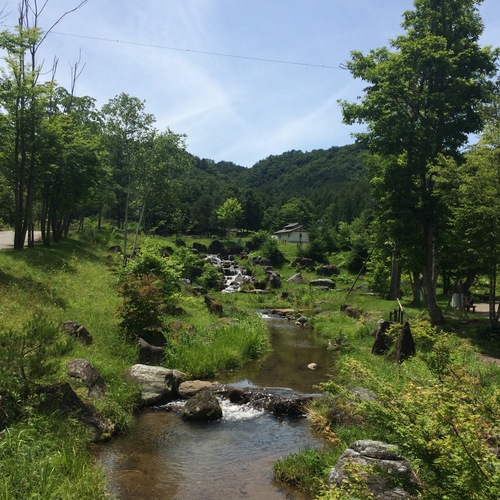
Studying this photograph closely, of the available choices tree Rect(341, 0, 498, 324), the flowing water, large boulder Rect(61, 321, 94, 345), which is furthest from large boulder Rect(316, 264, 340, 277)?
large boulder Rect(61, 321, 94, 345)

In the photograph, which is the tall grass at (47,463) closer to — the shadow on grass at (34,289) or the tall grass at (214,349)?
the tall grass at (214,349)

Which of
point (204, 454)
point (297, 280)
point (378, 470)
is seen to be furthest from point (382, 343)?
point (297, 280)

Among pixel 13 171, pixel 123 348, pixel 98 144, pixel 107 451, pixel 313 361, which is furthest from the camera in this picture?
pixel 98 144

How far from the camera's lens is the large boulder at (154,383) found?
11.2 metres

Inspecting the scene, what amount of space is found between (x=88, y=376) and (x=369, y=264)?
30.1 meters

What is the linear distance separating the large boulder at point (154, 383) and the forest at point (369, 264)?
0.45 m

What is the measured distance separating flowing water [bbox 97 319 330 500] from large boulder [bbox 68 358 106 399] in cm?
121

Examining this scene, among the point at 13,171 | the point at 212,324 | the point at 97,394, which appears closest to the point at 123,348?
the point at 97,394

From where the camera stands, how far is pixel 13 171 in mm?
23797

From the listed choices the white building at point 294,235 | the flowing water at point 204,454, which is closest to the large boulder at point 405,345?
the flowing water at point 204,454

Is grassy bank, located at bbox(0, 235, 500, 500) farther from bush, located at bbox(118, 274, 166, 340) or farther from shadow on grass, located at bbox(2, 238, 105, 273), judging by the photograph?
bush, located at bbox(118, 274, 166, 340)

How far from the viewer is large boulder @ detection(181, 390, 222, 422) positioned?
1036cm

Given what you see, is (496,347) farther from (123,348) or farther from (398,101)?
(123,348)

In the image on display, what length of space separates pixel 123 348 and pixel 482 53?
20.8 m
